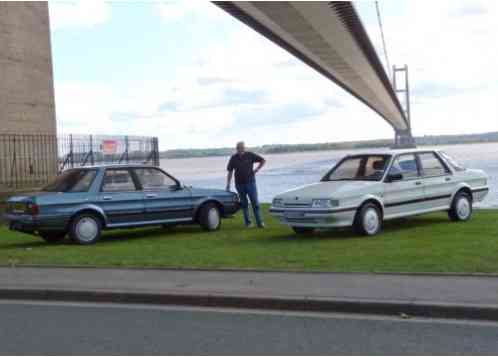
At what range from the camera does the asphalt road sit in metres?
6.03

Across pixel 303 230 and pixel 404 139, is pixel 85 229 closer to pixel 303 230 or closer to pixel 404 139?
pixel 303 230

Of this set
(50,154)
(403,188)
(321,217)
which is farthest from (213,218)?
(50,154)

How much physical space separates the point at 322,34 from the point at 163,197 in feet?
30.7

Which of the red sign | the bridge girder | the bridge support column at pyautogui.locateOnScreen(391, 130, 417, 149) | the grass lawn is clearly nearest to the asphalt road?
the grass lawn

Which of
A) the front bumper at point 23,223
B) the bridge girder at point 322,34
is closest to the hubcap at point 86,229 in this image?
the front bumper at point 23,223

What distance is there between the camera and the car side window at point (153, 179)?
46.0 ft

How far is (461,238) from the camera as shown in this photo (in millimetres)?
11898

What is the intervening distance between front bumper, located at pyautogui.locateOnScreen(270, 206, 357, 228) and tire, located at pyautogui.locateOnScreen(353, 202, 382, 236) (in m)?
0.13

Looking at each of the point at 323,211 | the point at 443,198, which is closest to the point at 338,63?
the point at 443,198

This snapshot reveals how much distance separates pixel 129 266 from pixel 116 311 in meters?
2.32

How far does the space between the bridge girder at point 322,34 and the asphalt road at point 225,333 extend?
9.41 meters

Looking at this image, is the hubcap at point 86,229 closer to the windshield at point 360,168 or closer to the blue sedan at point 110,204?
the blue sedan at point 110,204

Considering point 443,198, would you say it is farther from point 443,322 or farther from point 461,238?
point 443,322

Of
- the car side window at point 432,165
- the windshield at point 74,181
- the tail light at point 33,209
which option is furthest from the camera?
the car side window at point 432,165
